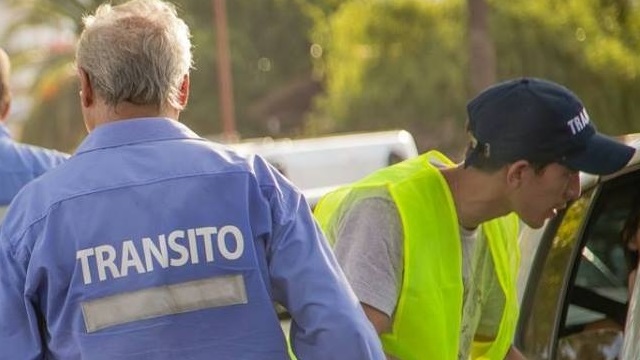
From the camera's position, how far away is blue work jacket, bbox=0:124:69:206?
5711 millimetres

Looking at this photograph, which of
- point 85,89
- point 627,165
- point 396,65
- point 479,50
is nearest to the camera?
point 85,89

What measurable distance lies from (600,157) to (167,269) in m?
1.21

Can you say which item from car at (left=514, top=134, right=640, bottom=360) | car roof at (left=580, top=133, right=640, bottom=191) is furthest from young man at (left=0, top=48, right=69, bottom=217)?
car roof at (left=580, top=133, right=640, bottom=191)

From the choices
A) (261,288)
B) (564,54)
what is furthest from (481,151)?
(564,54)

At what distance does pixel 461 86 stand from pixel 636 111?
24.0 ft

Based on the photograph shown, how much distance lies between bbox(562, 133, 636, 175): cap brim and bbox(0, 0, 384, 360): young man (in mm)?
864

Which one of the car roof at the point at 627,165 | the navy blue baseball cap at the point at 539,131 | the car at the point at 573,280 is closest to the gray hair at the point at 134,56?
the navy blue baseball cap at the point at 539,131

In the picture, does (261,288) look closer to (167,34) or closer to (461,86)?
(167,34)

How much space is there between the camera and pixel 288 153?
15750 mm

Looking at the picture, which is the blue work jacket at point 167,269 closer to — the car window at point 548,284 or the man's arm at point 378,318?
the man's arm at point 378,318

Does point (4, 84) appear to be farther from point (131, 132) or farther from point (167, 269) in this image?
point (167, 269)

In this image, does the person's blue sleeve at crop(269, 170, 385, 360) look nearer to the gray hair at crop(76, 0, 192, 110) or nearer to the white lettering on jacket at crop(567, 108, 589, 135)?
the gray hair at crop(76, 0, 192, 110)

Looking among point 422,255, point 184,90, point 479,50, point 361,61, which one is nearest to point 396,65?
point 361,61

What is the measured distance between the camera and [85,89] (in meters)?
3.12
